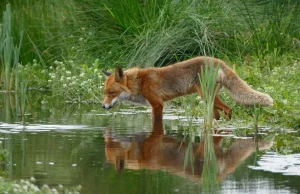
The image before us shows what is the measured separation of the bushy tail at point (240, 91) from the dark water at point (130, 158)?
2.73 ft

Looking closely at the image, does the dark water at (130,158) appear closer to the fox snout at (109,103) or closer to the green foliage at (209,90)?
the fox snout at (109,103)

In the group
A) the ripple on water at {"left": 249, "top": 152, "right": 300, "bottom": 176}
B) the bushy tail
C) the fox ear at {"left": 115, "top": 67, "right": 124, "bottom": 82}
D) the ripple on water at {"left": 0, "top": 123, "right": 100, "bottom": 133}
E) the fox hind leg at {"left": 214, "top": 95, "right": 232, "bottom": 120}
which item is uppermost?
the fox ear at {"left": 115, "top": 67, "right": 124, "bottom": 82}

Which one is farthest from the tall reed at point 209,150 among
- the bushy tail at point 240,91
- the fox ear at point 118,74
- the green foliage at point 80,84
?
the green foliage at point 80,84

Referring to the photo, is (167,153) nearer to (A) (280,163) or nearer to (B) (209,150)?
(B) (209,150)

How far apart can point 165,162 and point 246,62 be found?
7630mm

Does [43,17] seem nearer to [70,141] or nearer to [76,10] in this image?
[76,10]

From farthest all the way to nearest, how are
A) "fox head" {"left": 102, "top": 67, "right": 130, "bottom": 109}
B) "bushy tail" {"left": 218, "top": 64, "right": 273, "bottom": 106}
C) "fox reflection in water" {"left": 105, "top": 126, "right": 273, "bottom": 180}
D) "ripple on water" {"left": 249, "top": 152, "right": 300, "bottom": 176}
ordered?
"fox head" {"left": 102, "top": 67, "right": 130, "bottom": 109} → "bushy tail" {"left": 218, "top": 64, "right": 273, "bottom": 106} → "fox reflection in water" {"left": 105, "top": 126, "right": 273, "bottom": 180} → "ripple on water" {"left": 249, "top": 152, "right": 300, "bottom": 176}

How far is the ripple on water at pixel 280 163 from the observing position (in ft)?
24.6

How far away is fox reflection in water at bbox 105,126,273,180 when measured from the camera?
7844 mm

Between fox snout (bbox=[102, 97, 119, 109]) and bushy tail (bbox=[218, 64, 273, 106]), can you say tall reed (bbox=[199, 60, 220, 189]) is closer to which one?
bushy tail (bbox=[218, 64, 273, 106])

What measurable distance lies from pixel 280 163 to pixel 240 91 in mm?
3629

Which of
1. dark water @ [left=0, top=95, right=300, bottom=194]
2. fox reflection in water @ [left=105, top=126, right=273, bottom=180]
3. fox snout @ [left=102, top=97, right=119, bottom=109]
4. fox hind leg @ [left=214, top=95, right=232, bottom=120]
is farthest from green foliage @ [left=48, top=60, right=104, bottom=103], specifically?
fox reflection in water @ [left=105, top=126, right=273, bottom=180]

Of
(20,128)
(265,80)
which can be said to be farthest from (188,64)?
(20,128)

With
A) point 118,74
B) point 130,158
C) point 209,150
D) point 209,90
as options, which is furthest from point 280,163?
point 118,74
